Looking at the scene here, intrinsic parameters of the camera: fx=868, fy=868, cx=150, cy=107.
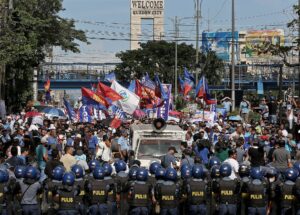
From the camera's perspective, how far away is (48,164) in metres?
18.2

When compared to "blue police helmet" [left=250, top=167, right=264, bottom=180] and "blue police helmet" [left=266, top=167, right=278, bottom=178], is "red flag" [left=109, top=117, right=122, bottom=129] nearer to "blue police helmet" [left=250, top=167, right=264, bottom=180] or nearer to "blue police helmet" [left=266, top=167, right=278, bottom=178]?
"blue police helmet" [left=266, top=167, right=278, bottom=178]

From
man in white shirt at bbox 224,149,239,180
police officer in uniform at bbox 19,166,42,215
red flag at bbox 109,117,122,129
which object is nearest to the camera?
police officer in uniform at bbox 19,166,42,215

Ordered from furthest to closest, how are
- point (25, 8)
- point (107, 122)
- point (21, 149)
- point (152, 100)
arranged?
point (25, 8), point (152, 100), point (107, 122), point (21, 149)

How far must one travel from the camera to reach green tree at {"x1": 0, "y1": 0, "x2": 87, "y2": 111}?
36500 mm

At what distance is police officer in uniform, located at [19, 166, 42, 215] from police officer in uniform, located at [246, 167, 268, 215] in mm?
3932

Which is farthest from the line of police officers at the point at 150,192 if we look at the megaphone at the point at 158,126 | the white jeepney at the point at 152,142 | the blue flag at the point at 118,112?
the blue flag at the point at 118,112

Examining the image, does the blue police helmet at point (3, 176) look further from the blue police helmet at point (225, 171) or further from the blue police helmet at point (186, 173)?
the blue police helmet at point (225, 171)

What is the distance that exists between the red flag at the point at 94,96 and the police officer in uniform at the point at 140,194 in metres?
Result: 13.9

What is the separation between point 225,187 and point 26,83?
39246 millimetres

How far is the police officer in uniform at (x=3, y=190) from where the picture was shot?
15.7 m

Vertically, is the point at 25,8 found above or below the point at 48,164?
above

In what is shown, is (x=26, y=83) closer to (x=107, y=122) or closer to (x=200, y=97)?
(x=200, y=97)

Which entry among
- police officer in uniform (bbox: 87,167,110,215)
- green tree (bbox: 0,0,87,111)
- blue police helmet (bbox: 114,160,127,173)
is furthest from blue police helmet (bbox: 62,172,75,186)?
green tree (bbox: 0,0,87,111)

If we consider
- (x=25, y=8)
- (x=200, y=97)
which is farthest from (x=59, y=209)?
(x=25, y=8)
